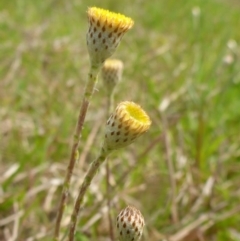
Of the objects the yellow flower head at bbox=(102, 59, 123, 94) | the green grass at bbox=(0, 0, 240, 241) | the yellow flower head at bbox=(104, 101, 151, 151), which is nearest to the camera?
the yellow flower head at bbox=(104, 101, 151, 151)

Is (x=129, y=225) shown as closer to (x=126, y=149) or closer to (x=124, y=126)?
(x=124, y=126)

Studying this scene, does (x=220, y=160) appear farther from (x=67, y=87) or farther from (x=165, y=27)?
(x=165, y=27)

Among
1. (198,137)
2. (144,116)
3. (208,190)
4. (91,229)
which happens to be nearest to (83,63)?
(198,137)

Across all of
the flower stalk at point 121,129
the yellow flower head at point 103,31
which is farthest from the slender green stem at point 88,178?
the yellow flower head at point 103,31

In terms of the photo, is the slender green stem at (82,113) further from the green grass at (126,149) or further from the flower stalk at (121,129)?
the green grass at (126,149)

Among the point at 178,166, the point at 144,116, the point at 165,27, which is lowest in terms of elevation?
the point at 165,27

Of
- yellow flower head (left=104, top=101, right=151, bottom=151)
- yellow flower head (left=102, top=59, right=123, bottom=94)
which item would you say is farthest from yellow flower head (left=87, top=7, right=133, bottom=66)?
yellow flower head (left=102, top=59, right=123, bottom=94)

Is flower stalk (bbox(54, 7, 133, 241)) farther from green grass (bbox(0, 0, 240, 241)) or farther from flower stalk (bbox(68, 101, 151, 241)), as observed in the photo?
green grass (bbox(0, 0, 240, 241))
